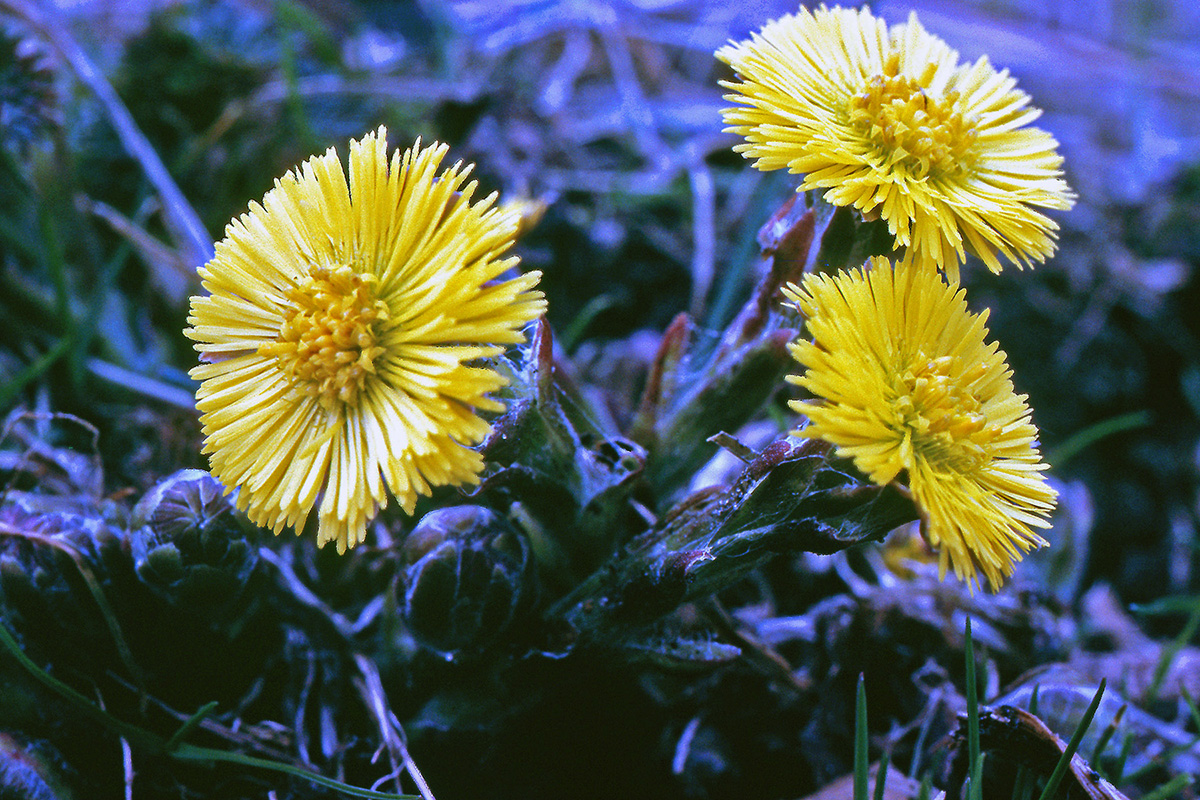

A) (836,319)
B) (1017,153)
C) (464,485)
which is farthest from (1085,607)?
(464,485)

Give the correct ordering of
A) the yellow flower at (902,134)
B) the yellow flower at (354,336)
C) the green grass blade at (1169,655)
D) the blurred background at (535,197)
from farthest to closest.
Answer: the blurred background at (535,197)
the green grass blade at (1169,655)
the yellow flower at (902,134)
the yellow flower at (354,336)

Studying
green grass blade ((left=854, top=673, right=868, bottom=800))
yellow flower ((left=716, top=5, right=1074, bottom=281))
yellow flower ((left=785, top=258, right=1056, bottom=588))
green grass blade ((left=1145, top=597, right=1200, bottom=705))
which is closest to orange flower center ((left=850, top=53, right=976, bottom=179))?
yellow flower ((left=716, top=5, right=1074, bottom=281))

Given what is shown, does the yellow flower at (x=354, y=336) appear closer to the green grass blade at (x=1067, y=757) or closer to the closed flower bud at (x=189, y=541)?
the closed flower bud at (x=189, y=541)

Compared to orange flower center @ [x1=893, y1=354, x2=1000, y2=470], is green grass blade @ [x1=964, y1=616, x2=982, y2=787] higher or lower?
lower

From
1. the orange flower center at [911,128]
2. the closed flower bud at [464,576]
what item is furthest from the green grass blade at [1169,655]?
the closed flower bud at [464,576]

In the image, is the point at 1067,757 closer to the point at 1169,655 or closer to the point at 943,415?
the point at 943,415

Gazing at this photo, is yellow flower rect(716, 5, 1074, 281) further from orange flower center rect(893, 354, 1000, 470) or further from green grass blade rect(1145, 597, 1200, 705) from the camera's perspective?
green grass blade rect(1145, 597, 1200, 705)
